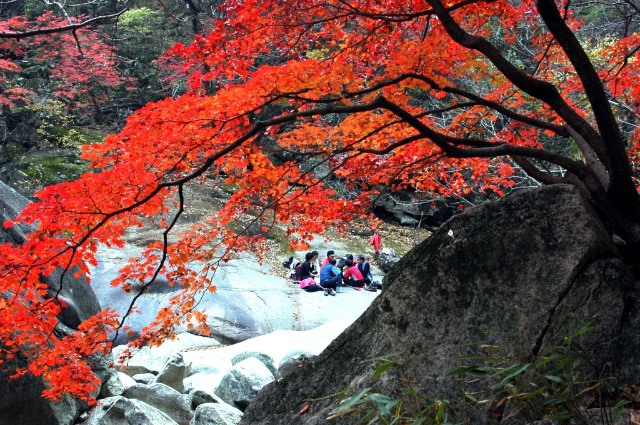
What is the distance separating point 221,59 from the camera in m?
6.11

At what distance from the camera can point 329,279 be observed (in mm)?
12758

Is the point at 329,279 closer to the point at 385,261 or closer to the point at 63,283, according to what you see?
the point at 385,261

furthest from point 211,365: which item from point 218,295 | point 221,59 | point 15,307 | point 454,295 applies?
point 454,295

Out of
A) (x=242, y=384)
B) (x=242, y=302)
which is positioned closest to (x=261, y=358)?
(x=242, y=384)

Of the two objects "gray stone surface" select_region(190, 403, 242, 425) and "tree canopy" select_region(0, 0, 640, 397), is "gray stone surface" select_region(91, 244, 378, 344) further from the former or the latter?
"tree canopy" select_region(0, 0, 640, 397)

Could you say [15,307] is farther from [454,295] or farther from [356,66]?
[356,66]

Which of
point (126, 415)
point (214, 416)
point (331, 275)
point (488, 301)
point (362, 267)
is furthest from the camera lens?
point (362, 267)

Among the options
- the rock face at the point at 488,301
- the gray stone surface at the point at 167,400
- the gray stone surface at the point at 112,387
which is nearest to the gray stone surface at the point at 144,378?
the gray stone surface at the point at 112,387

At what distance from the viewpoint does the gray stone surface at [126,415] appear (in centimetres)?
581

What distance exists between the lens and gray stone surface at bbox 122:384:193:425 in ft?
22.4

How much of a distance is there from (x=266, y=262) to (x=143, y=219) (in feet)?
12.6

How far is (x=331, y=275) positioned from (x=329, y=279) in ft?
0.54

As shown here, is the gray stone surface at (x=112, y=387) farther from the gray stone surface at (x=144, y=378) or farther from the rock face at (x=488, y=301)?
the rock face at (x=488, y=301)

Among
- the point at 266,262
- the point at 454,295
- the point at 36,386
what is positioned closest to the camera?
the point at 454,295
